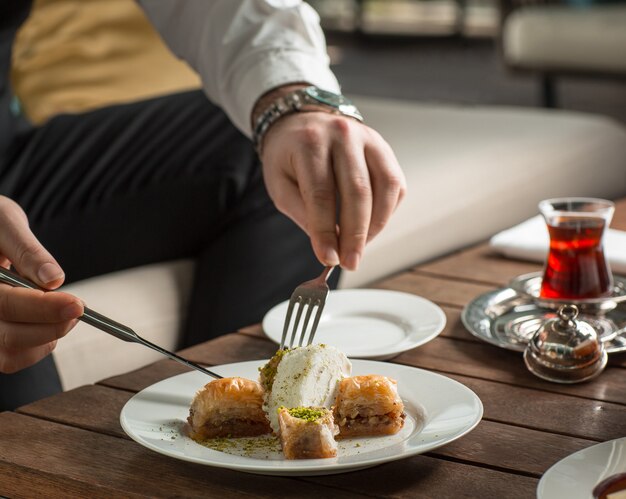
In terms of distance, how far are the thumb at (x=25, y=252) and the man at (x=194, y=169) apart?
1.20 ft

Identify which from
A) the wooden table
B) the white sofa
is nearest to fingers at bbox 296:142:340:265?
the wooden table

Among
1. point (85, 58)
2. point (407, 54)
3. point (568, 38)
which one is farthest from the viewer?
point (407, 54)

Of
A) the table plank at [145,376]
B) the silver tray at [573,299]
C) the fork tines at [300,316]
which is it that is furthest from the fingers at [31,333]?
the silver tray at [573,299]

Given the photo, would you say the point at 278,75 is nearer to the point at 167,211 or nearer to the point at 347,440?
the point at 167,211

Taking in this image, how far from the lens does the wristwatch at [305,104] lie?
1.17 metres

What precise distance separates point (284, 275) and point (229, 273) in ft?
0.28

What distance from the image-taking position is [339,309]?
116 cm

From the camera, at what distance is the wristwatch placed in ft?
3.84

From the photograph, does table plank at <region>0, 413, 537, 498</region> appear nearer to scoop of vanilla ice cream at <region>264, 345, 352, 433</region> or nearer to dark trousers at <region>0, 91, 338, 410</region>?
scoop of vanilla ice cream at <region>264, 345, 352, 433</region>

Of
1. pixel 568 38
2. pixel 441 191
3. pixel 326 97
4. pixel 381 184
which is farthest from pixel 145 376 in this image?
pixel 568 38

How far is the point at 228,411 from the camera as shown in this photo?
798 millimetres

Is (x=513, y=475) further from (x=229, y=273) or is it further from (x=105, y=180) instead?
(x=105, y=180)

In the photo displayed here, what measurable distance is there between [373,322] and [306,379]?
0.32 meters

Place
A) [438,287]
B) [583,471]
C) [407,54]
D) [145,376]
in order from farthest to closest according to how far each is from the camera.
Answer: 1. [407,54]
2. [438,287]
3. [145,376]
4. [583,471]
